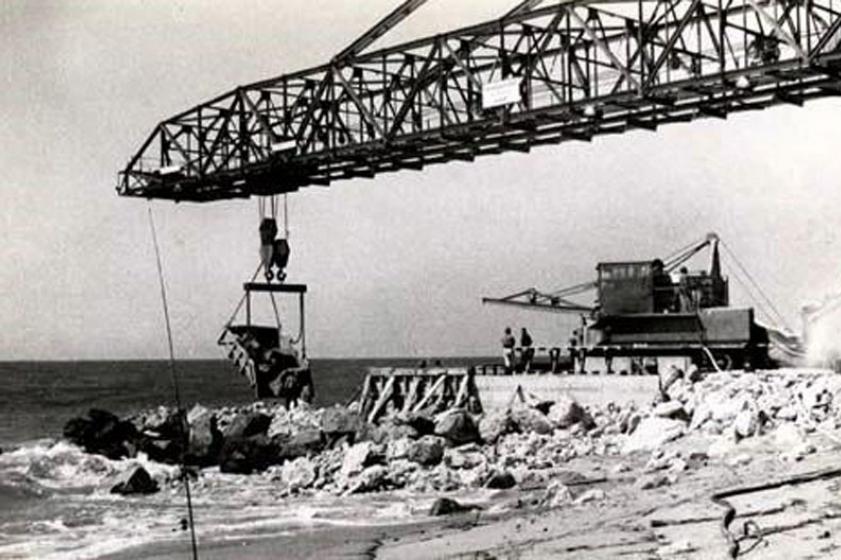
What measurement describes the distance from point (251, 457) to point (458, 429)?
21.3 ft

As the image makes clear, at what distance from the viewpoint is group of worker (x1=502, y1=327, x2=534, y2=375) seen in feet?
121

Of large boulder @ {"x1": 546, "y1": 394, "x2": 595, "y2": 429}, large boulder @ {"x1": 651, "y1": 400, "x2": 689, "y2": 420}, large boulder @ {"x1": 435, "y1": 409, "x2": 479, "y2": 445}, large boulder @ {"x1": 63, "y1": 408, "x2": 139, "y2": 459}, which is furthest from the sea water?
large boulder @ {"x1": 546, "y1": 394, "x2": 595, "y2": 429}

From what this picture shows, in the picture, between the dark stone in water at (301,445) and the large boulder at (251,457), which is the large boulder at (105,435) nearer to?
the large boulder at (251,457)

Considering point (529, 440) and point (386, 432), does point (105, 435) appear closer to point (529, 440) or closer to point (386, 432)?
point (386, 432)

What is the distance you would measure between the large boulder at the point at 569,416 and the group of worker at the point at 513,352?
4893 millimetres

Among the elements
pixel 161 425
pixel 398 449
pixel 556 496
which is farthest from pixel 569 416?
pixel 161 425

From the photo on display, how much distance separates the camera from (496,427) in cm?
3100

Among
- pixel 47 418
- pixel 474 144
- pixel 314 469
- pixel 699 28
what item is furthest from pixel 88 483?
pixel 47 418

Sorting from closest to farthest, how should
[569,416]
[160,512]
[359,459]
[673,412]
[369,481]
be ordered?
[369,481] < [160,512] < [673,412] < [359,459] < [569,416]

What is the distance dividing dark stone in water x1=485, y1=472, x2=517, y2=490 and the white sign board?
8.99m

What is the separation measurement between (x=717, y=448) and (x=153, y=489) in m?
15.4

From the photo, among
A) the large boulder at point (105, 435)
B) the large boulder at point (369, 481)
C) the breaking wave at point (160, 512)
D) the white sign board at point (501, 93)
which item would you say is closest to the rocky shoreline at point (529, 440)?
the large boulder at point (369, 481)

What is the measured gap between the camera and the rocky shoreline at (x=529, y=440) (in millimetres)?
23406

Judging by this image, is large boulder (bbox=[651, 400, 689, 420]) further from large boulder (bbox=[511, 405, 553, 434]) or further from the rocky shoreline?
large boulder (bbox=[511, 405, 553, 434])
